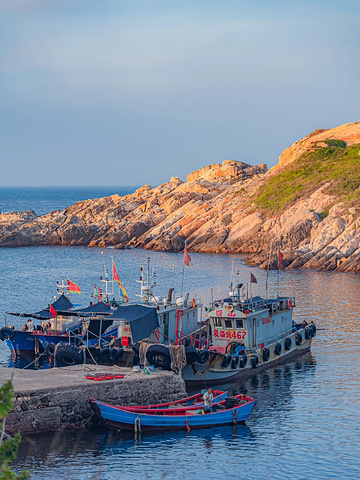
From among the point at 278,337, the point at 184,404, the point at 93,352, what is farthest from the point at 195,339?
the point at 184,404

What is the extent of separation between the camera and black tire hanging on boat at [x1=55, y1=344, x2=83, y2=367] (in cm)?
3856

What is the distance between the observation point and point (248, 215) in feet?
339

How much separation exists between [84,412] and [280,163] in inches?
3998

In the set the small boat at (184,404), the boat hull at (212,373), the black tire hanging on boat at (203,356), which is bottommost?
the small boat at (184,404)

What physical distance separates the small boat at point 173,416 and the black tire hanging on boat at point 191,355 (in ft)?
15.5

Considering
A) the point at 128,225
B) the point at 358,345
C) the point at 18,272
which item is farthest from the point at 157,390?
the point at 128,225

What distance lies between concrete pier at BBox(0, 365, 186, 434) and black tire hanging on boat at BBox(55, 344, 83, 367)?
10.1ft

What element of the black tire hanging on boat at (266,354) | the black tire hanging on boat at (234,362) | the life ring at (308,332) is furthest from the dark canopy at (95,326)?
the life ring at (308,332)

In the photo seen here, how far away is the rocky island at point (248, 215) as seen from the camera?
88125mm

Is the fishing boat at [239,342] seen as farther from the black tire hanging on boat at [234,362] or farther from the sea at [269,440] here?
the sea at [269,440]

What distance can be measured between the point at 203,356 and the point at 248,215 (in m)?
67.1

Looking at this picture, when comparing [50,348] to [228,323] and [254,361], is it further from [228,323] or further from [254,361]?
[254,361]

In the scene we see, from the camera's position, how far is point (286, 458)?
1109 inches

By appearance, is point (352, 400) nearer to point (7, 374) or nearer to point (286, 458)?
point (286, 458)
